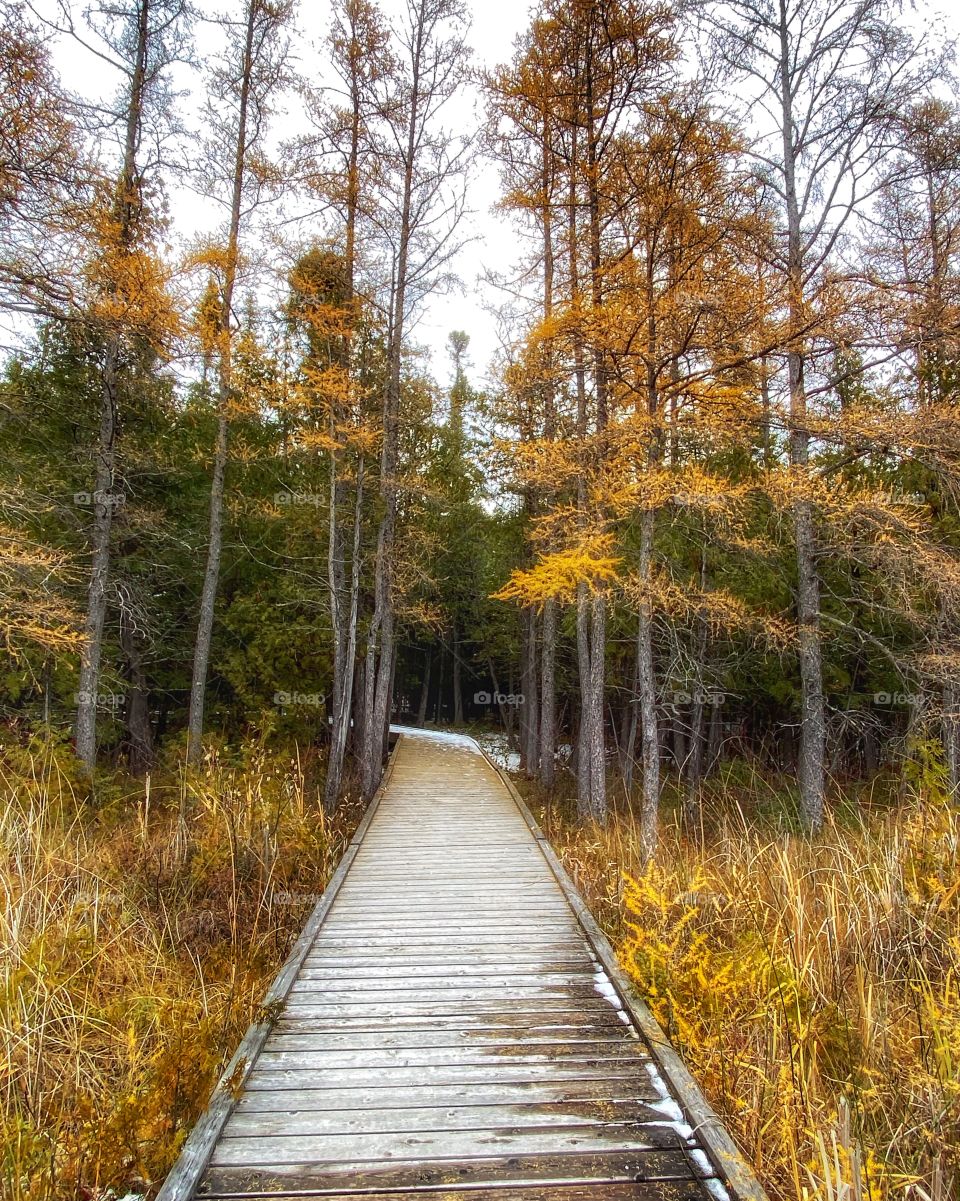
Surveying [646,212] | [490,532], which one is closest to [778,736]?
[490,532]

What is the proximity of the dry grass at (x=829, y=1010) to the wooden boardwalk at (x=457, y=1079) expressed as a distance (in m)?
0.30

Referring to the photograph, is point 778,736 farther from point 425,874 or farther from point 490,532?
point 425,874

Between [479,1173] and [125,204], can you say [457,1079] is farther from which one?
[125,204]

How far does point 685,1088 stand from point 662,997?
0.93 metres

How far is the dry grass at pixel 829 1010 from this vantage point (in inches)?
98.5

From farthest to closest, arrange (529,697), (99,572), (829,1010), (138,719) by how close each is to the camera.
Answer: (529,697) < (138,719) < (99,572) < (829,1010)

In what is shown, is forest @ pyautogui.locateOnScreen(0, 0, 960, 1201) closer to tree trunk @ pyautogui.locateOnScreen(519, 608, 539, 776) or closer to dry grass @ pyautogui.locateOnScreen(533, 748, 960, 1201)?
dry grass @ pyautogui.locateOnScreen(533, 748, 960, 1201)

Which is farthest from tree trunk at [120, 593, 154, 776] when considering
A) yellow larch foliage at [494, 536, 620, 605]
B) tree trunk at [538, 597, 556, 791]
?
yellow larch foliage at [494, 536, 620, 605]

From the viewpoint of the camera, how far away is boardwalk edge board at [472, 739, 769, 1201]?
229cm

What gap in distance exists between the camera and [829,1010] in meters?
3.46

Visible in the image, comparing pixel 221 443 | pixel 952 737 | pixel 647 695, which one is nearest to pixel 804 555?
pixel 952 737

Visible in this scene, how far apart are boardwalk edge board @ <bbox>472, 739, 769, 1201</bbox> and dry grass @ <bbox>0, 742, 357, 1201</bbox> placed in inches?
85.0

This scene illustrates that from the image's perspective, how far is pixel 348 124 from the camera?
1119cm

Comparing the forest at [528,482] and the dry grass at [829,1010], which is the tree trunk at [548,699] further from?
the dry grass at [829,1010]
